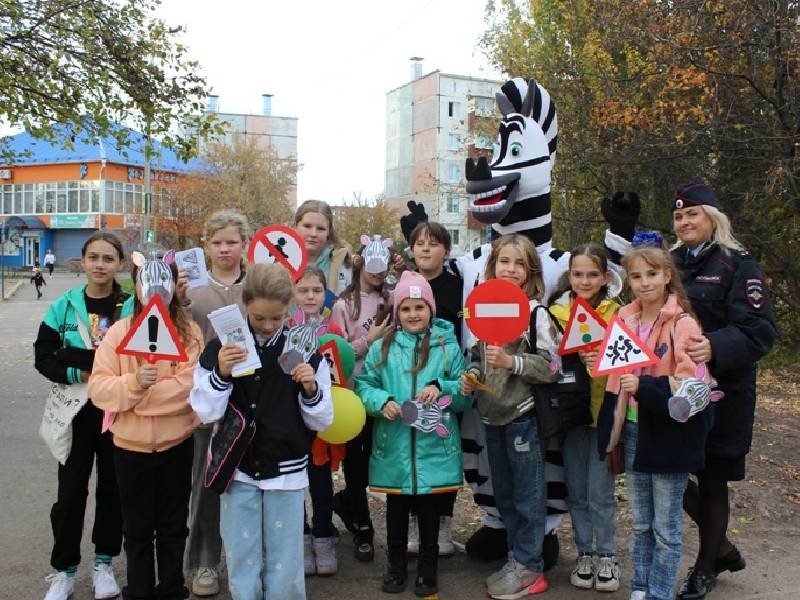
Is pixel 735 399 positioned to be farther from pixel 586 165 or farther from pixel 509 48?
pixel 509 48

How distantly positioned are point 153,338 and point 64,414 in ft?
2.68

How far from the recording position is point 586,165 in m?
12.6

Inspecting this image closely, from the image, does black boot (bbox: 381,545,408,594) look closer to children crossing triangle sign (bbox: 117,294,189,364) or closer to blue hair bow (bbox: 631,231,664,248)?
children crossing triangle sign (bbox: 117,294,189,364)

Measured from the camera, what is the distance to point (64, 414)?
376 cm

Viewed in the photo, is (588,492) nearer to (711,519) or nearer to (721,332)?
(711,519)

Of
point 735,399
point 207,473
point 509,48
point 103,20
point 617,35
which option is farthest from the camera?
point 509,48

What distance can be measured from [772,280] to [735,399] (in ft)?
A: 28.5

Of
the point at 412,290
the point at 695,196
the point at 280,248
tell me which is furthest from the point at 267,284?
the point at 695,196

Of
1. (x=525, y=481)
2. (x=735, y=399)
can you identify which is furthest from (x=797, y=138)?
(x=525, y=481)

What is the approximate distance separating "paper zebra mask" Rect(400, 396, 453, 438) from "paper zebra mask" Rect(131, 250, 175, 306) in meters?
1.25

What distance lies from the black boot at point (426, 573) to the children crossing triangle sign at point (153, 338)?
1621mm

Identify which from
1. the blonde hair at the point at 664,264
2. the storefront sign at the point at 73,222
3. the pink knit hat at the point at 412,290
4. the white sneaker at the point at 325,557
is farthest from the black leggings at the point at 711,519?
the storefront sign at the point at 73,222

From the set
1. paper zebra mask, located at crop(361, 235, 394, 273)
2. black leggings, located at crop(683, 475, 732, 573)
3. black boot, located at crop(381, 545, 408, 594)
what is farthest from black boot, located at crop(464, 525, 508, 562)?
paper zebra mask, located at crop(361, 235, 394, 273)

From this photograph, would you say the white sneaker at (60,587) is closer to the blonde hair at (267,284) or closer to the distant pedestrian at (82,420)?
the distant pedestrian at (82,420)
